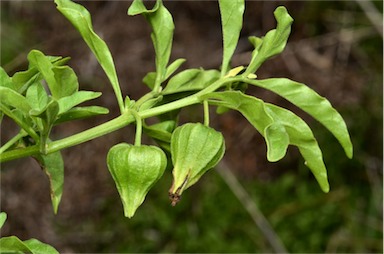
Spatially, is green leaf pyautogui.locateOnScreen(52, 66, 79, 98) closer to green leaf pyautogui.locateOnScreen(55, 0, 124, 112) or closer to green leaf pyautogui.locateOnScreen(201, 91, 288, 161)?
green leaf pyautogui.locateOnScreen(55, 0, 124, 112)

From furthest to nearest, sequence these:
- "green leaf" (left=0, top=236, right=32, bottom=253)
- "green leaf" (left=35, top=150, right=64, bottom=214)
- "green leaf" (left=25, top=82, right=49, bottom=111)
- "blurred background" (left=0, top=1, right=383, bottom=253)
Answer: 1. "blurred background" (left=0, top=1, right=383, bottom=253)
2. "green leaf" (left=35, top=150, right=64, bottom=214)
3. "green leaf" (left=25, top=82, right=49, bottom=111)
4. "green leaf" (left=0, top=236, right=32, bottom=253)

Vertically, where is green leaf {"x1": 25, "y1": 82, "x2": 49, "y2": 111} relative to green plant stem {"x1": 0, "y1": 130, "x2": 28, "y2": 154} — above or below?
above

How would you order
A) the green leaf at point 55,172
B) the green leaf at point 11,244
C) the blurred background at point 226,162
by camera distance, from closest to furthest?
the green leaf at point 11,244, the green leaf at point 55,172, the blurred background at point 226,162

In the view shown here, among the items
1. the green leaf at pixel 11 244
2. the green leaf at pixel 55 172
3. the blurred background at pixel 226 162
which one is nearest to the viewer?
the green leaf at pixel 11 244

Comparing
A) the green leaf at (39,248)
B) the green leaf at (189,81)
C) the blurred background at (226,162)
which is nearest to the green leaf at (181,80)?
the green leaf at (189,81)

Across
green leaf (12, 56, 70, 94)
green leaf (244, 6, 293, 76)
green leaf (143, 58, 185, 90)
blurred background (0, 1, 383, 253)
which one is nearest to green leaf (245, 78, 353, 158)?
green leaf (244, 6, 293, 76)

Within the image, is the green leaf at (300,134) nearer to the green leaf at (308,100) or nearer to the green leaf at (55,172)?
the green leaf at (308,100)

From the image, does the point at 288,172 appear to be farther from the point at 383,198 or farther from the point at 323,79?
the point at 323,79
